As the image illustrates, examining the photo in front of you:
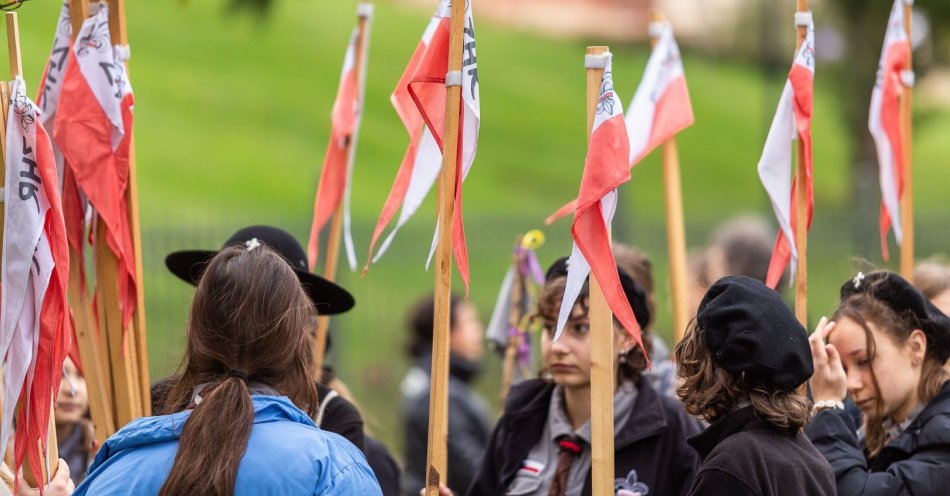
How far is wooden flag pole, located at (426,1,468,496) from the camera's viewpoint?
3.29m

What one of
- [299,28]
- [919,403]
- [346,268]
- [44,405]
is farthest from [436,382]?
[299,28]

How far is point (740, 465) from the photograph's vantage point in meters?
2.95

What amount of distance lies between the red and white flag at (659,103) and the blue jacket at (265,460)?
2.05 meters

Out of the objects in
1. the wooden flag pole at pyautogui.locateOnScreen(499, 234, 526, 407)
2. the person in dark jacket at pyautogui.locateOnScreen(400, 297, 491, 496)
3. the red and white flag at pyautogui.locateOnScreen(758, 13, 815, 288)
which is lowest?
the person in dark jacket at pyautogui.locateOnScreen(400, 297, 491, 496)

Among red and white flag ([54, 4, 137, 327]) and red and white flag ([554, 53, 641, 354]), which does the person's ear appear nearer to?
red and white flag ([554, 53, 641, 354])

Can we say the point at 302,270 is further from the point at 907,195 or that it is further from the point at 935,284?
the point at 907,195

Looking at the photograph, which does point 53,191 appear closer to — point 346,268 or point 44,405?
point 44,405

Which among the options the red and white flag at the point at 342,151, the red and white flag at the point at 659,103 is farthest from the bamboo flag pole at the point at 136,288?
the red and white flag at the point at 659,103

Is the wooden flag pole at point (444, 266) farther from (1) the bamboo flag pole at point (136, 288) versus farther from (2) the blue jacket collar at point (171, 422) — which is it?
(1) the bamboo flag pole at point (136, 288)

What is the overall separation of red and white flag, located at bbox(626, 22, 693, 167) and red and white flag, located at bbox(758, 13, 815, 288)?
52cm

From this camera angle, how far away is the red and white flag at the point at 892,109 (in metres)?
4.93

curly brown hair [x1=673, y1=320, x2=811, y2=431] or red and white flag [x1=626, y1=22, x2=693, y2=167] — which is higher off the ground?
red and white flag [x1=626, y1=22, x2=693, y2=167]

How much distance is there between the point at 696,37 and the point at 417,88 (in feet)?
93.6

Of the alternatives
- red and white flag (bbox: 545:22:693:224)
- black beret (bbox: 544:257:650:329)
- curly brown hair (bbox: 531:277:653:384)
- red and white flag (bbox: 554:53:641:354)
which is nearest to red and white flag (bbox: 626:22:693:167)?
red and white flag (bbox: 545:22:693:224)
